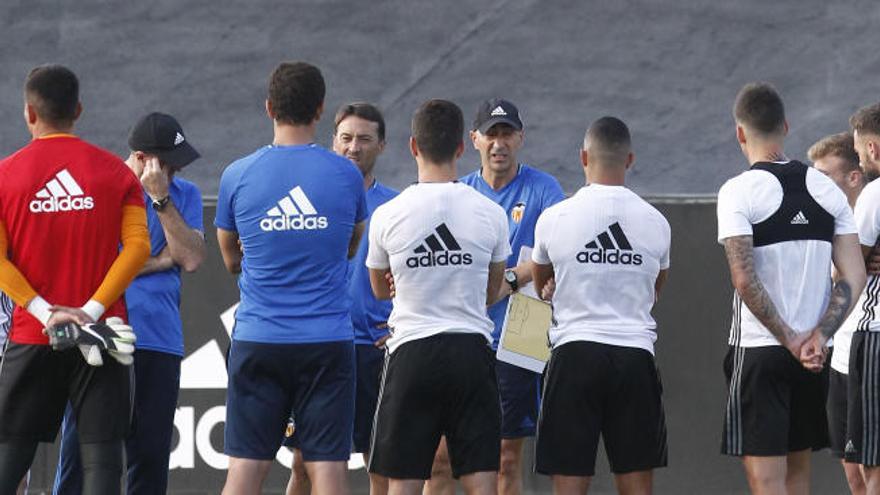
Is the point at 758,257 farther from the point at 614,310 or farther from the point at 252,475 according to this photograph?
the point at 252,475

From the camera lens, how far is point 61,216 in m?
6.47

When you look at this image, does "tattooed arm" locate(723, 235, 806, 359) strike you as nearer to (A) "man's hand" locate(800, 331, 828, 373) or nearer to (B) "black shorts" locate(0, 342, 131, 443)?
(A) "man's hand" locate(800, 331, 828, 373)

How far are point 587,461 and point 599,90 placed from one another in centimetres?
880

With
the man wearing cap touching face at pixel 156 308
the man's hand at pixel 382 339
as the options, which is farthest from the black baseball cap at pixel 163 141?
the man's hand at pixel 382 339

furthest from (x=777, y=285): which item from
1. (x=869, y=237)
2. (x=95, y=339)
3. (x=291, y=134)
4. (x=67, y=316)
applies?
(x=67, y=316)

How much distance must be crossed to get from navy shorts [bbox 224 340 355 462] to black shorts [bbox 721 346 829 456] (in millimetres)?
1709

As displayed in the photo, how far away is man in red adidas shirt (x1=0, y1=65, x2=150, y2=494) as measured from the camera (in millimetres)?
6469

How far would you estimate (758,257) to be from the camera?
698 centimetres

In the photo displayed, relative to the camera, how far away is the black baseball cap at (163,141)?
7.29 meters

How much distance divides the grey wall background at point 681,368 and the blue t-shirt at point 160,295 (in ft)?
7.98

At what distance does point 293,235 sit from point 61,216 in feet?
3.06

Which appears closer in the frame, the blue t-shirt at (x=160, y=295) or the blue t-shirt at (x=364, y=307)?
the blue t-shirt at (x=160, y=295)

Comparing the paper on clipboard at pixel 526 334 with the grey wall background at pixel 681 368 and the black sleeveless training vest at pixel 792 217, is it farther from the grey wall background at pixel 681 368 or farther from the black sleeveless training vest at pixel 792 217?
the grey wall background at pixel 681 368

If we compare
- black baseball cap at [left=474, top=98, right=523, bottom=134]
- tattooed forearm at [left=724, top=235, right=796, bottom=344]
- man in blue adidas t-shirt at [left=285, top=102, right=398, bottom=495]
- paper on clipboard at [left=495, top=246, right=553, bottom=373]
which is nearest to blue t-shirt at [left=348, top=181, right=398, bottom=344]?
man in blue adidas t-shirt at [left=285, top=102, right=398, bottom=495]
